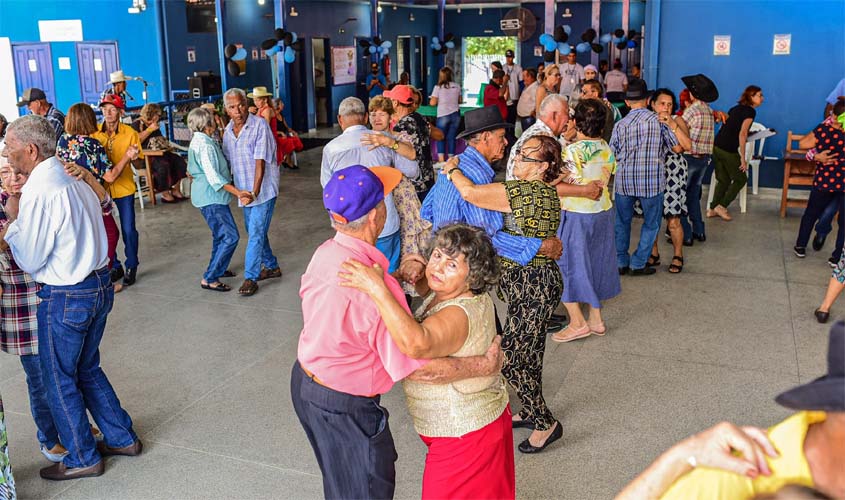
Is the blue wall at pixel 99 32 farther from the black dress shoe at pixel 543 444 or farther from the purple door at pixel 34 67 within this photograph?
the black dress shoe at pixel 543 444

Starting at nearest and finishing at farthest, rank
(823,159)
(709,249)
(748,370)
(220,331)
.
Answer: (748,370)
(220,331)
(823,159)
(709,249)

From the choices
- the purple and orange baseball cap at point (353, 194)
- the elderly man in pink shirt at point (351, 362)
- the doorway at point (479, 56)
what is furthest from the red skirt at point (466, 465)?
the doorway at point (479, 56)

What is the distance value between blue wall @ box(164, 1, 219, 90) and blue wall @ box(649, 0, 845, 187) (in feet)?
31.8

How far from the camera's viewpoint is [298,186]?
11094 millimetres

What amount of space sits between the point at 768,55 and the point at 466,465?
9.41 meters

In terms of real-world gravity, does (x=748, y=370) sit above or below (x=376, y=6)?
below

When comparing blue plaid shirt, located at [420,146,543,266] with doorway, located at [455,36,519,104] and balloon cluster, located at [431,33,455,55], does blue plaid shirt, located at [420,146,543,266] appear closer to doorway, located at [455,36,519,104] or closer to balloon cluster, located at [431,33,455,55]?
balloon cluster, located at [431,33,455,55]

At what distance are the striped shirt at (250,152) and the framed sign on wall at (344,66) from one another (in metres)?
14.4

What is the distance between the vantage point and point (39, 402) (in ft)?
11.7

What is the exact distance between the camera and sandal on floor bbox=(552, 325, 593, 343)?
508 centimetres

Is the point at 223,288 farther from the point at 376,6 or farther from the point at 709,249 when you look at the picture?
the point at 376,6

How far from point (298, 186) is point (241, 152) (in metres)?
5.12

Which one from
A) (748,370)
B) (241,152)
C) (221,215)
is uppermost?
(241,152)

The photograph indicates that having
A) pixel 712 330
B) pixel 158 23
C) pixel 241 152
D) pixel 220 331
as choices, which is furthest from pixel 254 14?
pixel 712 330
